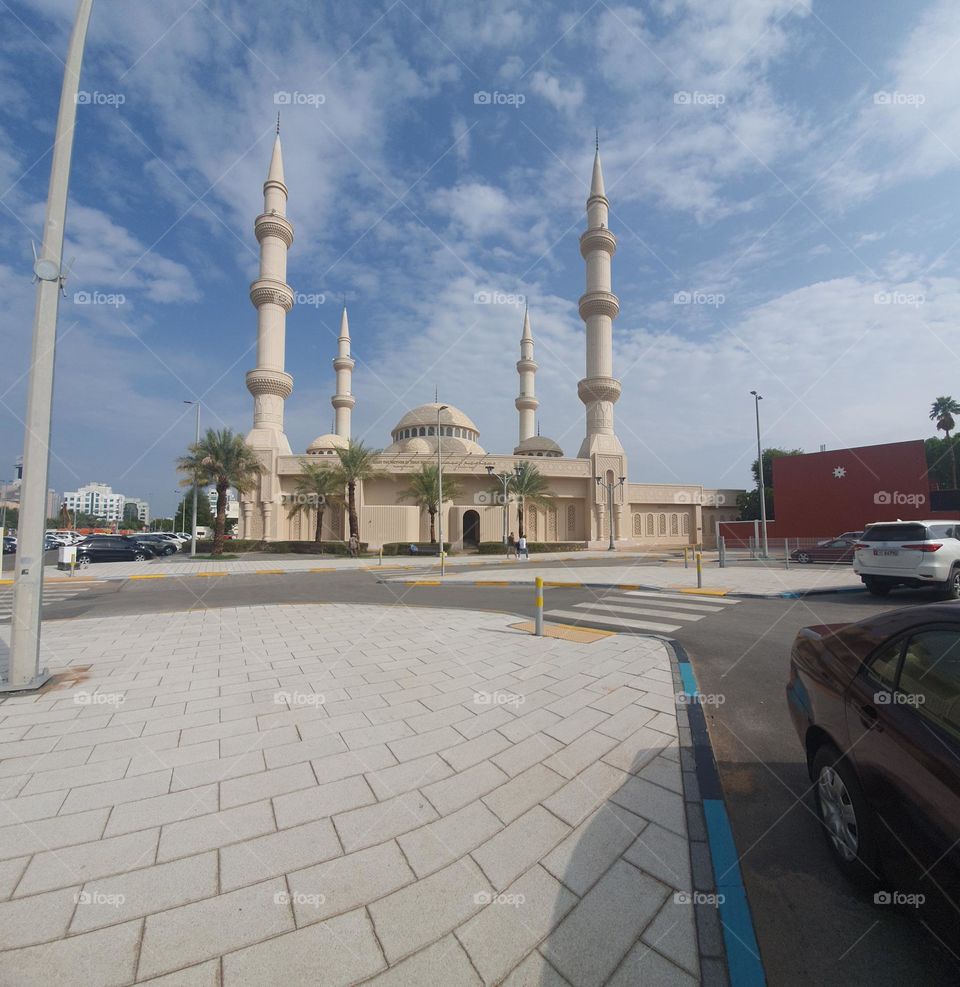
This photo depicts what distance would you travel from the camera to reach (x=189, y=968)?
6.08ft

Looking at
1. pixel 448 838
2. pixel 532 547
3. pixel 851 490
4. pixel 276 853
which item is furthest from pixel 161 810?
pixel 851 490

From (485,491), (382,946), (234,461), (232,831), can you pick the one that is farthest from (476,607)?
(485,491)

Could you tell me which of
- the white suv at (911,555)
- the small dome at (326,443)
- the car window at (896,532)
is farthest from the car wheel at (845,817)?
the small dome at (326,443)

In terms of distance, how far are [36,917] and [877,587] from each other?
50.4ft

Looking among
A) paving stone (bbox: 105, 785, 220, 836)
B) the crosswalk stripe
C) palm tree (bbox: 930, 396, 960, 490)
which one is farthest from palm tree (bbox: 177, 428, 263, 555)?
palm tree (bbox: 930, 396, 960, 490)

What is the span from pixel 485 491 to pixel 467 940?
42.3 metres

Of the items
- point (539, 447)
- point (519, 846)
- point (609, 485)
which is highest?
point (539, 447)

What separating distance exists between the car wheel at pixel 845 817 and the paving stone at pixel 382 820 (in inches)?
84.6

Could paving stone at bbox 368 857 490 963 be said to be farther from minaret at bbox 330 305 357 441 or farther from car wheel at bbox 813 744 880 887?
minaret at bbox 330 305 357 441

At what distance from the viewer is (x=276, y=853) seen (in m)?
2.56

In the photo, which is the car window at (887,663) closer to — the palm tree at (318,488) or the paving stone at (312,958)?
the paving stone at (312,958)

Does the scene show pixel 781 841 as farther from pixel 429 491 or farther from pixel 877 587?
pixel 429 491

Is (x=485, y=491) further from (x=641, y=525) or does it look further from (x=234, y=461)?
(x=234, y=461)

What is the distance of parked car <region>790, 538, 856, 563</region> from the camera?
22141 mm
